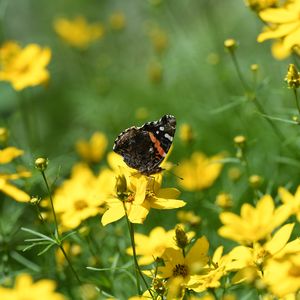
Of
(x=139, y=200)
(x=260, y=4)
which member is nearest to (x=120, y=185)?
(x=139, y=200)

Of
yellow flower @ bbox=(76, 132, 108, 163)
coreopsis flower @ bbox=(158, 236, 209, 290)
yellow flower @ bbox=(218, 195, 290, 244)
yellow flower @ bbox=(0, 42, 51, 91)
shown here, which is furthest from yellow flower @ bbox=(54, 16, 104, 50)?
yellow flower @ bbox=(218, 195, 290, 244)

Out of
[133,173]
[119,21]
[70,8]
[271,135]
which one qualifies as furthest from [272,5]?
[70,8]

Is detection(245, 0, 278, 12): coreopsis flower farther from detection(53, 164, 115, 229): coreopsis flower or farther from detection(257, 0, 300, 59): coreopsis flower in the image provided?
detection(53, 164, 115, 229): coreopsis flower

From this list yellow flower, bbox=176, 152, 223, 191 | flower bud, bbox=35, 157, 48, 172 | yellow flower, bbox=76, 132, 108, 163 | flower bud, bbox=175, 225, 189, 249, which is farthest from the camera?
yellow flower, bbox=76, 132, 108, 163

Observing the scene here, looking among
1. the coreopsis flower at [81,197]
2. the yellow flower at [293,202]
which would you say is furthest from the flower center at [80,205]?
the yellow flower at [293,202]

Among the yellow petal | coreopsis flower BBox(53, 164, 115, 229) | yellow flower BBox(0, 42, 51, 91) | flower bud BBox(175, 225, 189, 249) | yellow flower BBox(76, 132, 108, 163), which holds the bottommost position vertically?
yellow flower BBox(76, 132, 108, 163)

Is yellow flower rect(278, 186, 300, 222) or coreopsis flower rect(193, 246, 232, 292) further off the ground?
yellow flower rect(278, 186, 300, 222)

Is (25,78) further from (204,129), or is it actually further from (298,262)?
(298,262)
